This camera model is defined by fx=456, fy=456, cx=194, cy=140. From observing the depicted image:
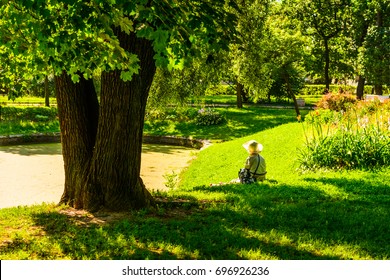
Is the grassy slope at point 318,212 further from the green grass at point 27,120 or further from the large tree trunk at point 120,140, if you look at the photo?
the green grass at point 27,120

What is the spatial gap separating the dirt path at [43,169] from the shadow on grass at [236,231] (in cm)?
648

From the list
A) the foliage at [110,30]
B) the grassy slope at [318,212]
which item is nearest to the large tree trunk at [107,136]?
the foliage at [110,30]

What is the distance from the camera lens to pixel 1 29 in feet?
23.2

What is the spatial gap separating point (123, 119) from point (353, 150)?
6993 millimetres

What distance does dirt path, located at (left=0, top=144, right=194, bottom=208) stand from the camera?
14.5 m

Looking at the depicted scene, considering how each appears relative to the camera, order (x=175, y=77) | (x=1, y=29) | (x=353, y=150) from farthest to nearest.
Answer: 1. (x=175, y=77)
2. (x=353, y=150)
3. (x=1, y=29)

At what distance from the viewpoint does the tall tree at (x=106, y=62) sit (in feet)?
18.9

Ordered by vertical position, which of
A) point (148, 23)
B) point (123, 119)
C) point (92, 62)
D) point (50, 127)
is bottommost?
point (50, 127)

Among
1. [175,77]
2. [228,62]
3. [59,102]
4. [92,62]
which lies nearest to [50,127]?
[175,77]

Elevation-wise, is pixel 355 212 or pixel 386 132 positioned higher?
pixel 386 132

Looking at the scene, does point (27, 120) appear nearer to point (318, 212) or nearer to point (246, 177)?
point (246, 177)
